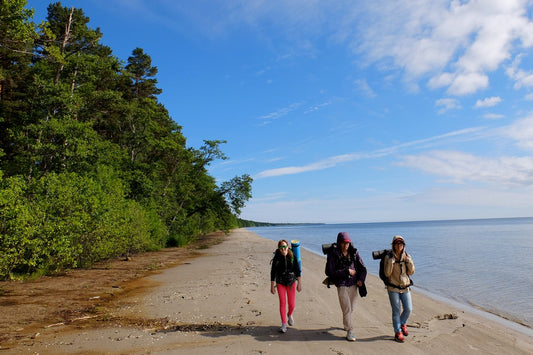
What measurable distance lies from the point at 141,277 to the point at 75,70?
14.8m

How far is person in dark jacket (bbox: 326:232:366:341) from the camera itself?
609 centimetres

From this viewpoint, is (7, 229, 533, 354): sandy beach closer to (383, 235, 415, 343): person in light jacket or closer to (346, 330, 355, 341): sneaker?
(346, 330, 355, 341): sneaker

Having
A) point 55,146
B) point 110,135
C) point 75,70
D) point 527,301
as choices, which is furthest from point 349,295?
point 110,135

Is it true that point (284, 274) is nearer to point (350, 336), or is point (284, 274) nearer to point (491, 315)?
point (350, 336)

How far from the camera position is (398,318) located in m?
6.08

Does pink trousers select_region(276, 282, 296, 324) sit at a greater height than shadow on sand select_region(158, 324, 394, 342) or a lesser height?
greater

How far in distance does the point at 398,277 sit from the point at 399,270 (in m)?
0.14

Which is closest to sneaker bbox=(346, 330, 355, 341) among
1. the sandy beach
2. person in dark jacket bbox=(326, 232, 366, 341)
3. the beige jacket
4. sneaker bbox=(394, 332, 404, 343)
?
person in dark jacket bbox=(326, 232, 366, 341)

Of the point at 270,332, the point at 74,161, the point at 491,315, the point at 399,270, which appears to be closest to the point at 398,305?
the point at 399,270

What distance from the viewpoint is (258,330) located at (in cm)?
666

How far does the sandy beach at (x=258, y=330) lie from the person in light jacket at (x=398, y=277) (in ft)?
1.52

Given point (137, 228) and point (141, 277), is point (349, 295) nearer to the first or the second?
point (141, 277)

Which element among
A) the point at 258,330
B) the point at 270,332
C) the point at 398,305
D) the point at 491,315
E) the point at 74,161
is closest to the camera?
the point at 398,305

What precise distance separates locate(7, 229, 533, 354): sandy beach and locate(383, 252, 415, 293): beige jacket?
3.75 feet
